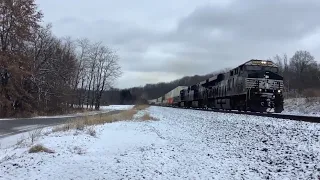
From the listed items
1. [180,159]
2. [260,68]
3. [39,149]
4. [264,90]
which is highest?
[260,68]

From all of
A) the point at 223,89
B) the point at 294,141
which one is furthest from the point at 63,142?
the point at 223,89

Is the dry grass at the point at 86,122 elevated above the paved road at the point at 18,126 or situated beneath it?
elevated above

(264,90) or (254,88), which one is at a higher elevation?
(254,88)

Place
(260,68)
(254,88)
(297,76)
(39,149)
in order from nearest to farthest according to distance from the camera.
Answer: (39,149) < (254,88) < (260,68) < (297,76)

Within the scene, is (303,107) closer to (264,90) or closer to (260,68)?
(260,68)

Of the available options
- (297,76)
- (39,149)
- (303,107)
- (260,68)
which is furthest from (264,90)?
(297,76)

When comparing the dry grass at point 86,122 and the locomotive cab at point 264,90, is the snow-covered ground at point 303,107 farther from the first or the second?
the dry grass at point 86,122

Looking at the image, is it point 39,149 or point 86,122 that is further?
point 86,122

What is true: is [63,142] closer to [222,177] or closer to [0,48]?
[222,177]

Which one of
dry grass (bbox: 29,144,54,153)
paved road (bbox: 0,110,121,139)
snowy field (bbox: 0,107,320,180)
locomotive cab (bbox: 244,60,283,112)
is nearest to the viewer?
snowy field (bbox: 0,107,320,180)

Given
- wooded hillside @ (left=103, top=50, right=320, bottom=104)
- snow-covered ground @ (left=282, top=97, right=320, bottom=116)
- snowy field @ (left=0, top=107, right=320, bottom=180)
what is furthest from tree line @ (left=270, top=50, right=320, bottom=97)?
snowy field @ (left=0, top=107, right=320, bottom=180)

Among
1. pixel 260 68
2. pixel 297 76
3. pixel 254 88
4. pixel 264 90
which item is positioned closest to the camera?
pixel 254 88

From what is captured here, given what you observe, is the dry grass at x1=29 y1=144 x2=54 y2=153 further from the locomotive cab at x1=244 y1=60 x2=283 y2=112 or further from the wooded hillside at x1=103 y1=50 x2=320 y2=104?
the wooded hillside at x1=103 y1=50 x2=320 y2=104

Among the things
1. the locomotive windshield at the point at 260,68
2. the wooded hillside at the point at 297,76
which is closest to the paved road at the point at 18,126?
the locomotive windshield at the point at 260,68
